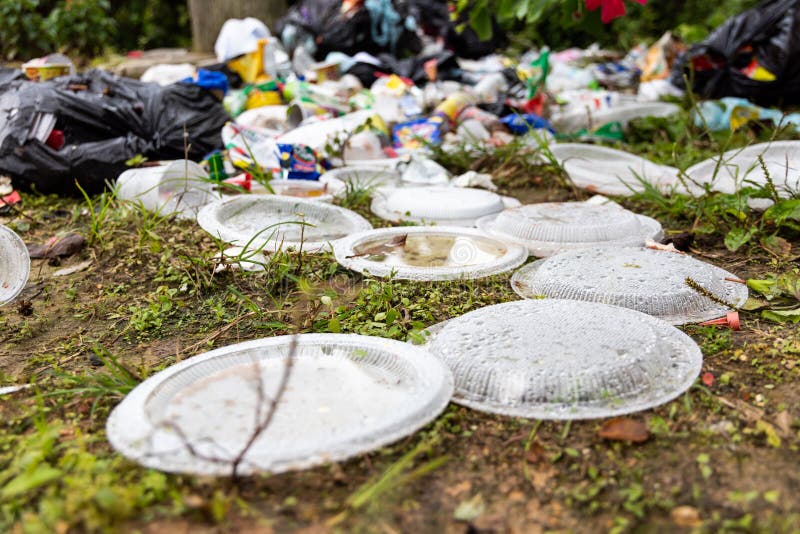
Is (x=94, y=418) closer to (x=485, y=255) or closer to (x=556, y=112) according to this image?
(x=485, y=255)

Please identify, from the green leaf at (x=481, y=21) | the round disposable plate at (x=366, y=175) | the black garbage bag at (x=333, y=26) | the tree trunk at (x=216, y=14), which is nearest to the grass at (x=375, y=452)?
the round disposable plate at (x=366, y=175)

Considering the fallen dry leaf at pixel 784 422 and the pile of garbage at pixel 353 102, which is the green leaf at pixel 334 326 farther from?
the pile of garbage at pixel 353 102

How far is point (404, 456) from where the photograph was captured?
4.91 feet

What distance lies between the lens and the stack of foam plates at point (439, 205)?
308cm

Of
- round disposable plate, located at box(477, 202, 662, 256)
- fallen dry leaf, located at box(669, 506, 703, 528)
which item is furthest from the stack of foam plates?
fallen dry leaf, located at box(669, 506, 703, 528)

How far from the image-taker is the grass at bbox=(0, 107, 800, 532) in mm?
1318

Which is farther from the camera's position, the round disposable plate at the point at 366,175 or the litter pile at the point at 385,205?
the round disposable plate at the point at 366,175

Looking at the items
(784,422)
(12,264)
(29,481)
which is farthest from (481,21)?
(29,481)

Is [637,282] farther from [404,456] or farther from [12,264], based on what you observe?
[12,264]

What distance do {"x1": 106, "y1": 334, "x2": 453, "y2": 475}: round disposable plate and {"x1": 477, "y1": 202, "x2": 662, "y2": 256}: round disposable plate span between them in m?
1.11

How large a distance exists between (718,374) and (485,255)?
3.46 ft

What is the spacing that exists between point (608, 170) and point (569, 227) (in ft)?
3.44

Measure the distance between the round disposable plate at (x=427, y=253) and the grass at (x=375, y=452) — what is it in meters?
0.05

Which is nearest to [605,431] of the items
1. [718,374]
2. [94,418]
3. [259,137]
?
[718,374]
